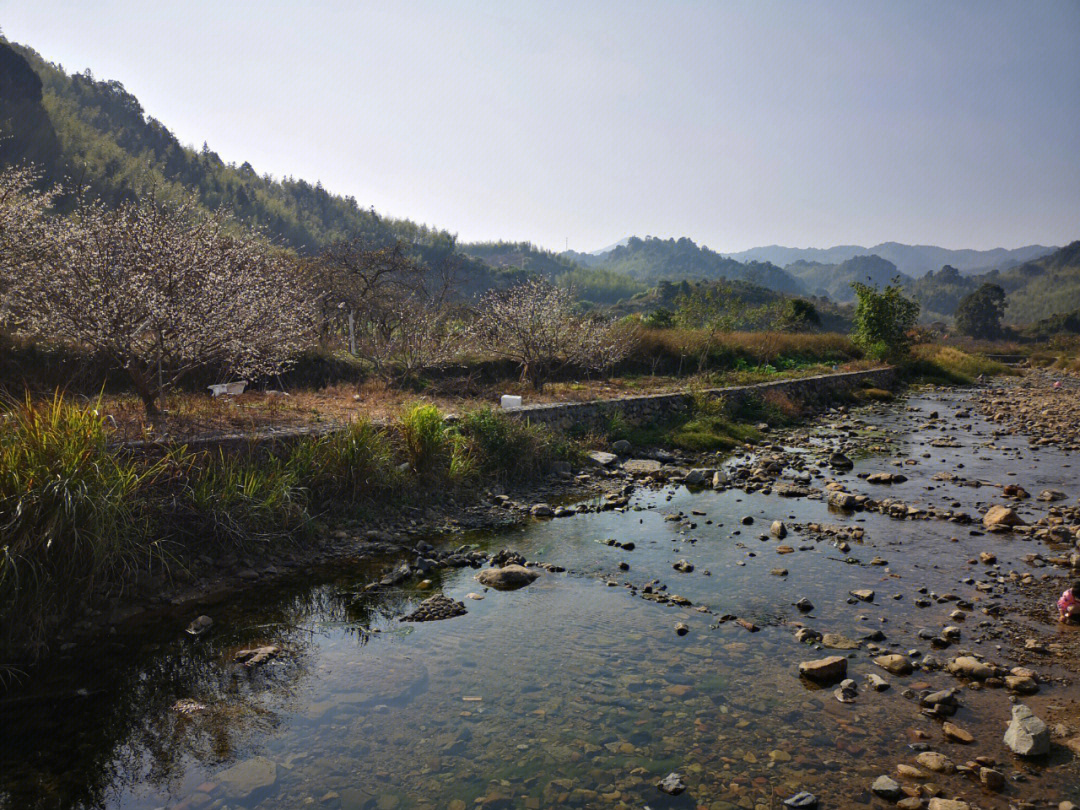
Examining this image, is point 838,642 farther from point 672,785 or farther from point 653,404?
point 653,404

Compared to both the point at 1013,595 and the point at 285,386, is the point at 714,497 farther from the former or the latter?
the point at 285,386

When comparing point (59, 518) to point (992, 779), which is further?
point (59, 518)

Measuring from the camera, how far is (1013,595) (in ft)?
22.5

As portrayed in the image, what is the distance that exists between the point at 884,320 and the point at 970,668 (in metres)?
31.2

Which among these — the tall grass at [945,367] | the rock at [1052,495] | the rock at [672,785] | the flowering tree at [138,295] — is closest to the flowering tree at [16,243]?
the flowering tree at [138,295]

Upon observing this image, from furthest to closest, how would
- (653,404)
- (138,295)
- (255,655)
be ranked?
(653,404) → (138,295) → (255,655)

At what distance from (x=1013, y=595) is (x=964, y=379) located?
103 ft

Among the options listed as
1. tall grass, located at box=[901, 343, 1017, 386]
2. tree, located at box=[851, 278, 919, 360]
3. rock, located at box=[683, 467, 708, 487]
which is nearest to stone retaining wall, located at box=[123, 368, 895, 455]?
tree, located at box=[851, 278, 919, 360]

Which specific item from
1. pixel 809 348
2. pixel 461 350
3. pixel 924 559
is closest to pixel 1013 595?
pixel 924 559

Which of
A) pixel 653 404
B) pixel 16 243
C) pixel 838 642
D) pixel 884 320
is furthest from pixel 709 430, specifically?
pixel 884 320

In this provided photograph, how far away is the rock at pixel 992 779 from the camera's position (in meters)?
3.91

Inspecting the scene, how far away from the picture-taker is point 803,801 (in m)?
3.83

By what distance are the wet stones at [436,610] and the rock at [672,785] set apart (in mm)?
3014

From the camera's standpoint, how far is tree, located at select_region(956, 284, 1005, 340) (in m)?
74.2
